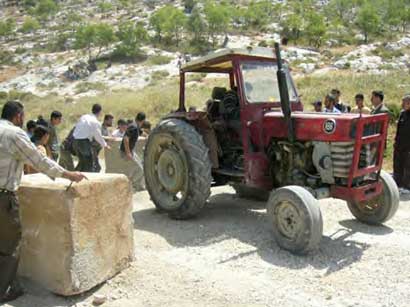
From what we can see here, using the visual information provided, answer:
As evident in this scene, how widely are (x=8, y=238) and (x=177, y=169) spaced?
3066 millimetres

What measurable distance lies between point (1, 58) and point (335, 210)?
191ft

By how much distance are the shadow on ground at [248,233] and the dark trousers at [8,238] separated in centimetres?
214

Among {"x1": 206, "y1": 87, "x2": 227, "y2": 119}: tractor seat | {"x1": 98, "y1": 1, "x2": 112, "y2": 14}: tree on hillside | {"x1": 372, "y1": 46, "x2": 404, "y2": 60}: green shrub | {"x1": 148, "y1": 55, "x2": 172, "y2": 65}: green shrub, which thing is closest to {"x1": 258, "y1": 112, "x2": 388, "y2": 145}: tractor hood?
{"x1": 206, "y1": 87, "x2": 227, "y2": 119}: tractor seat

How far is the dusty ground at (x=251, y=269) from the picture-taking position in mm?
4578

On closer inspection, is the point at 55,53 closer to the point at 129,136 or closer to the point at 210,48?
the point at 210,48

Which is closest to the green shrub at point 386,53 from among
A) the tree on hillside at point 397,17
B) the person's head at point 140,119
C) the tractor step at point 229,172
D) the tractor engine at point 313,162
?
the tree on hillside at point 397,17

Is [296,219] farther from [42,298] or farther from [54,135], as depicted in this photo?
[54,135]

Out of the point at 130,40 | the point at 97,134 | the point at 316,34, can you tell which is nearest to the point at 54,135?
the point at 97,134

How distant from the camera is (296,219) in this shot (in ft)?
18.2

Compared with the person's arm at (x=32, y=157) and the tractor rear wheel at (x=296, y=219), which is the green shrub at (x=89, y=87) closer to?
the tractor rear wheel at (x=296, y=219)

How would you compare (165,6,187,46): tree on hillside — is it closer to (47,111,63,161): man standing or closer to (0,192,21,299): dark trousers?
(47,111,63,161): man standing

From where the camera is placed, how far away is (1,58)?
58.7m

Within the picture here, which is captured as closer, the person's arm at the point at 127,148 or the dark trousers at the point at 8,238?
the dark trousers at the point at 8,238

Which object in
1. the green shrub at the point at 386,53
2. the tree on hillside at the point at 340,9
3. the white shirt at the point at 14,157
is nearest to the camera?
the white shirt at the point at 14,157
